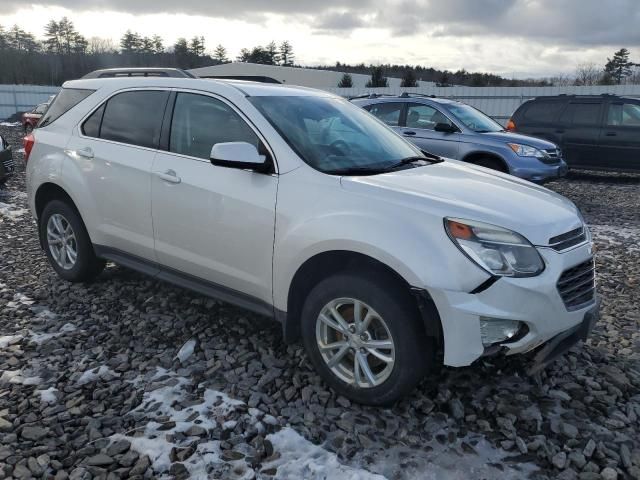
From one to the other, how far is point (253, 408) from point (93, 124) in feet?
9.22

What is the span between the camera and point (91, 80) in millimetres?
4617

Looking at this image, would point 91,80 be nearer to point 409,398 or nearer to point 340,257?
point 340,257


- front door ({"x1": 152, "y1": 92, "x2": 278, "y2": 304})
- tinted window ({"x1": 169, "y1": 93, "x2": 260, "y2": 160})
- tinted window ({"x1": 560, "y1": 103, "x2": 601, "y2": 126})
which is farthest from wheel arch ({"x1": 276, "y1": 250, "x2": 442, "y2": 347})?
tinted window ({"x1": 560, "y1": 103, "x2": 601, "y2": 126})

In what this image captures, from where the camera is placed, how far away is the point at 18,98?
111 ft

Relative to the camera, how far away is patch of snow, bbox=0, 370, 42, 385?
10.7 ft

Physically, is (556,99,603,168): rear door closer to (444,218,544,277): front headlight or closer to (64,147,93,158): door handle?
(444,218,544,277): front headlight

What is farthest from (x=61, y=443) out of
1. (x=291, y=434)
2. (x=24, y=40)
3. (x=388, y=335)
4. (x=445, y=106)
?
(x=24, y=40)

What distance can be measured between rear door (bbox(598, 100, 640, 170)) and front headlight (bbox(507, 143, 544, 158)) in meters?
3.44

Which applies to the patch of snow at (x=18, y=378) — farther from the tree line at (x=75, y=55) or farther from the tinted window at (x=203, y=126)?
the tree line at (x=75, y=55)

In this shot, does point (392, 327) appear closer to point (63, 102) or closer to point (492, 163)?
point (63, 102)

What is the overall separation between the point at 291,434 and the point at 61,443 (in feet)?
3.89

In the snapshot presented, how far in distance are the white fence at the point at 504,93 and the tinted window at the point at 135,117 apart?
17739mm

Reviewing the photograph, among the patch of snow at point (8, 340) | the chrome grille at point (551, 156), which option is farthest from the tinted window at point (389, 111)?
the patch of snow at point (8, 340)

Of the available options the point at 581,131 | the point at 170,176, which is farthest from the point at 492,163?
the point at 170,176
